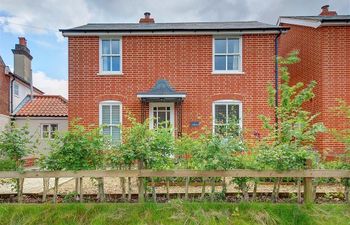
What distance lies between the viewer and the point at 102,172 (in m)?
4.81

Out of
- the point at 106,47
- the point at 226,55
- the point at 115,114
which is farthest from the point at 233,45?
the point at 115,114

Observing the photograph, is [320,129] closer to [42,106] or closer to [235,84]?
[235,84]

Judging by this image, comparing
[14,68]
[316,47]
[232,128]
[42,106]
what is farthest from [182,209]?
[14,68]

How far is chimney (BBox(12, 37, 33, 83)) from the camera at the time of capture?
18.5m

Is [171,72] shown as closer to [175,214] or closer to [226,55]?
[226,55]

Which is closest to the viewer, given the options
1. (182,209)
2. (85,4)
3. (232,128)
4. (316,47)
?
(182,209)

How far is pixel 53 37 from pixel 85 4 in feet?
11.3

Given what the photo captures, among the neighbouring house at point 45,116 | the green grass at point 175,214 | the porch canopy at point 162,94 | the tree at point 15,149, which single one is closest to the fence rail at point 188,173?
the tree at point 15,149

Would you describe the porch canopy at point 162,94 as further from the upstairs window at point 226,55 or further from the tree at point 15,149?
the tree at point 15,149

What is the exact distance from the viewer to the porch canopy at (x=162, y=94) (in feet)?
34.4

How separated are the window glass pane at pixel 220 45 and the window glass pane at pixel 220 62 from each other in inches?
10.2

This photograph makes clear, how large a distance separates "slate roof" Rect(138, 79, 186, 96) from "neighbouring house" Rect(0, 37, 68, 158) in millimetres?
7125

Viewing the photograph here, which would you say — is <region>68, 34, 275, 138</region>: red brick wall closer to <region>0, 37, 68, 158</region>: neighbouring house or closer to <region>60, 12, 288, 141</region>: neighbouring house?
<region>60, 12, 288, 141</region>: neighbouring house

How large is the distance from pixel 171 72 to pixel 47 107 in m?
9.31
